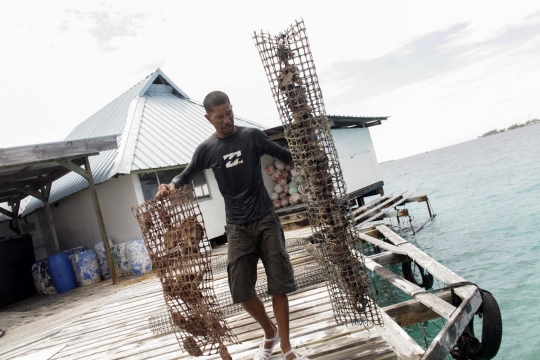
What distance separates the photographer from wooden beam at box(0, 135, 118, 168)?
8562 millimetres

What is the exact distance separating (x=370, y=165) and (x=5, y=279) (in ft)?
48.0

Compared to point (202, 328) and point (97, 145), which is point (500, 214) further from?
point (202, 328)

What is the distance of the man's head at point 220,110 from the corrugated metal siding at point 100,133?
338 inches

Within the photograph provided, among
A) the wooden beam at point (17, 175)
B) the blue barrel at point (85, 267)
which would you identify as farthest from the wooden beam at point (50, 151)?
the blue barrel at point (85, 267)

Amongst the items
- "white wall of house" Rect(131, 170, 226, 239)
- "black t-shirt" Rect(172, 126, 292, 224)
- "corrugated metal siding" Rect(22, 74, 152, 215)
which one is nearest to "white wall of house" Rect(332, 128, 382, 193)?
"white wall of house" Rect(131, 170, 226, 239)

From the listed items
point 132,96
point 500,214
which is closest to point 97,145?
point 132,96

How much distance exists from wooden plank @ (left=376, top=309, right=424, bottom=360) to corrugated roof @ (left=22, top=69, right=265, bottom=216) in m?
8.60

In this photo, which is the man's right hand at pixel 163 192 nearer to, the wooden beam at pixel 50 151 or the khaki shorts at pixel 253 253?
the khaki shorts at pixel 253 253

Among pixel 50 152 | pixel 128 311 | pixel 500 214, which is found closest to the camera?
pixel 128 311

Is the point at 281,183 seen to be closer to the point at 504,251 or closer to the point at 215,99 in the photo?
the point at 504,251

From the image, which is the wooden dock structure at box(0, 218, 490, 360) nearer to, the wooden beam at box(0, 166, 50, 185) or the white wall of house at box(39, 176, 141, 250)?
the white wall of house at box(39, 176, 141, 250)

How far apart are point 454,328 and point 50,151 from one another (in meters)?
9.08

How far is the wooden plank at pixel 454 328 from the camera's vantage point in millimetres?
3086

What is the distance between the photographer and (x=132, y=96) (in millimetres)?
15891
